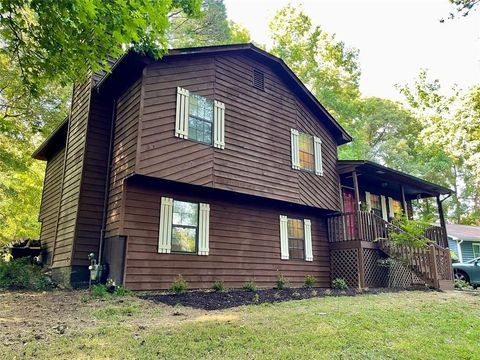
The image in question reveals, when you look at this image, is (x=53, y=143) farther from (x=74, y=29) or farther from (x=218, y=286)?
(x=74, y=29)

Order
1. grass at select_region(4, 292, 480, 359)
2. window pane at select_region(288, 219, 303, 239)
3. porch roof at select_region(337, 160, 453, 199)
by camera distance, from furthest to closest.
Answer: porch roof at select_region(337, 160, 453, 199)
window pane at select_region(288, 219, 303, 239)
grass at select_region(4, 292, 480, 359)

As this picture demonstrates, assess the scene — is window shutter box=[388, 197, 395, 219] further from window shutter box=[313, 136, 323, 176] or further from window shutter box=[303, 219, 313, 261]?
window shutter box=[303, 219, 313, 261]

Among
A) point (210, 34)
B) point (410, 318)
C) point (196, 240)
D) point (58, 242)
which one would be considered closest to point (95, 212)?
point (58, 242)

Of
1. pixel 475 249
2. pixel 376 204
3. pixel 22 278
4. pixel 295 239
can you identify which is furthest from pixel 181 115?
pixel 475 249

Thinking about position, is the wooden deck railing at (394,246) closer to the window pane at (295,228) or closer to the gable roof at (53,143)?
the window pane at (295,228)

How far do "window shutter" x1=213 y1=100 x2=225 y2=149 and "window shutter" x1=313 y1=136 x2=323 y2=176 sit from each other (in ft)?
14.0

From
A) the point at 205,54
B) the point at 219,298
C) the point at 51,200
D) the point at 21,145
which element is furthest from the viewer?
the point at 21,145

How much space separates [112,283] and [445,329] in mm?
6745

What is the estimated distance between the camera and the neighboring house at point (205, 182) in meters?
9.15

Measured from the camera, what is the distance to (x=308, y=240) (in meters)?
12.8

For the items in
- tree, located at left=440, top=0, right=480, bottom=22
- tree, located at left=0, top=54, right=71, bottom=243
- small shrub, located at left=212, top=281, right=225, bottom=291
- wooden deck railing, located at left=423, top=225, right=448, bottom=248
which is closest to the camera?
tree, located at left=440, top=0, right=480, bottom=22

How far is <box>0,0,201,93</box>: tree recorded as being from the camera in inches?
216

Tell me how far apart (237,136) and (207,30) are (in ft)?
53.9

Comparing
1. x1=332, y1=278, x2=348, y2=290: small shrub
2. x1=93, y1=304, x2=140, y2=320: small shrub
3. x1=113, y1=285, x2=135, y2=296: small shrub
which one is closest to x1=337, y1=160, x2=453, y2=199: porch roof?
x1=332, y1=278, x2=348, y2=290: small shrub
